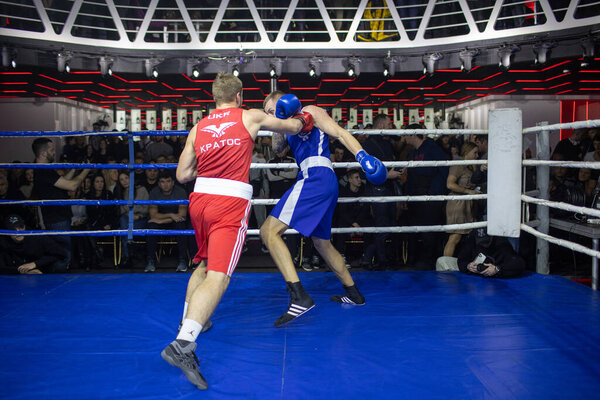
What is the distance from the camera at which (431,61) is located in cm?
1081

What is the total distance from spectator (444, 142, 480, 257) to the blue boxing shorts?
2169 mm

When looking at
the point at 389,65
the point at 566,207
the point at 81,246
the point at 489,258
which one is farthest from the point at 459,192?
the point at 389,65

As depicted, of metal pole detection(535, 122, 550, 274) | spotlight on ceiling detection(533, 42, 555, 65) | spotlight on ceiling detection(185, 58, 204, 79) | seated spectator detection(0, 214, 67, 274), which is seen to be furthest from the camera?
spotlight on ceiling detection(185, 58, 204, 79)

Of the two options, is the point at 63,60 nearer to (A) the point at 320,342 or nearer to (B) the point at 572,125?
(A) the point at 320,342

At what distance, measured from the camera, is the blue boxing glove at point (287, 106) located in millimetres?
2186

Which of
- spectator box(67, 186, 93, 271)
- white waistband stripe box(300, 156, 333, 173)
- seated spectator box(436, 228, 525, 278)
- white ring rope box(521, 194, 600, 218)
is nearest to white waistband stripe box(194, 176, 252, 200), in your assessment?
white waistband stripe box(300, 156, 333, 173)

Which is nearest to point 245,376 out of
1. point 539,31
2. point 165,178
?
point 165,178

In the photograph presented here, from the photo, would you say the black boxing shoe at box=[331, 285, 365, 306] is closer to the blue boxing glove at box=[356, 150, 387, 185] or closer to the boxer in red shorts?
the blue boxing glove at box=[356, 150, 387, 185]

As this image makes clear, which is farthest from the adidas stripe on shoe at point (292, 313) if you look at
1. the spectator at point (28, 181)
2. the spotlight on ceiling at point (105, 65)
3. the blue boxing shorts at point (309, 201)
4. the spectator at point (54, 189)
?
the spotlight on ceiling at point (105, 65)

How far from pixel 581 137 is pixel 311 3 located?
8816mm

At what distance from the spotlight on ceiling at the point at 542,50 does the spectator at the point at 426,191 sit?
666cm

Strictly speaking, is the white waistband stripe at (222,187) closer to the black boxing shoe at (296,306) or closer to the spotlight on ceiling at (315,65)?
the black boxing shoe at (296,306)

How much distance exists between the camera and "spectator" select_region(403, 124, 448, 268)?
183 inches

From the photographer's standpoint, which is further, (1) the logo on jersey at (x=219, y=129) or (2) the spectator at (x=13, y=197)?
(2) the spectator at (x=13, y=197)
